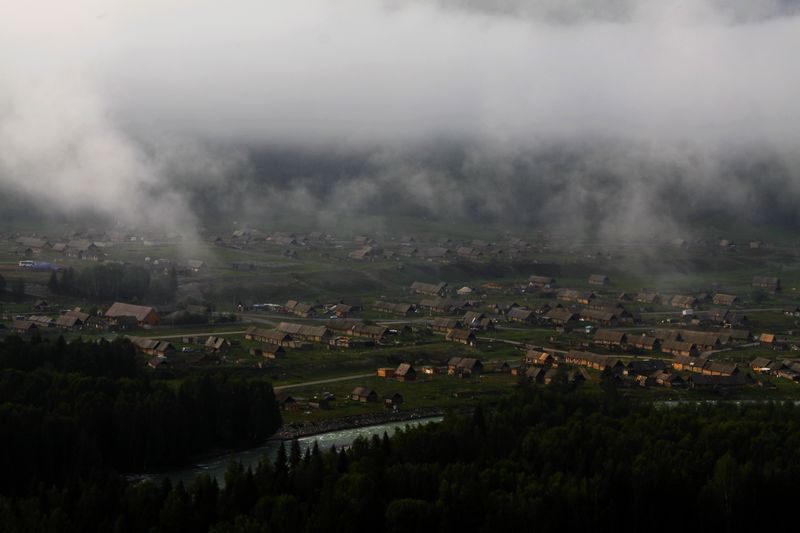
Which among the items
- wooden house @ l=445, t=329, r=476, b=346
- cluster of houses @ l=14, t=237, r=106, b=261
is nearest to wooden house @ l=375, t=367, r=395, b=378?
wooden house @ l=445, t=329, r=476, b=346

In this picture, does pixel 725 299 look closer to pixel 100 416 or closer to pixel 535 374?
pixel 535 374

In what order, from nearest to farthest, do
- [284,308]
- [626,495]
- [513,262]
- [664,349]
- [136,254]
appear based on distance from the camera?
1. [626,495]
2. [664,349]
3. [284,308]
4. [136,254]
5. [513,262]

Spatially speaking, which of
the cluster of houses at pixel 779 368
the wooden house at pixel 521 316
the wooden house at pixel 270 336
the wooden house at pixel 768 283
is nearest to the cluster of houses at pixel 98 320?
the wooden house at pixel 270 336

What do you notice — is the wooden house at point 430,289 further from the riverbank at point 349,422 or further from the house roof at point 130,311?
the riverbank at point 349,422

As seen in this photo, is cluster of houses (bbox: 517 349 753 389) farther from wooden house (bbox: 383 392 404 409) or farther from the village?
wooden house (bbox: 383 392 404 409)

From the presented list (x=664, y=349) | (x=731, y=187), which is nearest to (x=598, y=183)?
(x=731, y=187)

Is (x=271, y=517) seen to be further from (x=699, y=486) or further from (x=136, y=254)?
(x=136, y=254)
